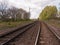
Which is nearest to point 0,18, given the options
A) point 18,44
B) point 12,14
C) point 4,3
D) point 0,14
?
point 0,14

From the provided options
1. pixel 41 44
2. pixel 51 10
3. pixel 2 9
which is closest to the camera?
pixel 41 44

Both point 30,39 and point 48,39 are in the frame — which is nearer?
point 48,39

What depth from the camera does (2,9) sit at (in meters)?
77.1

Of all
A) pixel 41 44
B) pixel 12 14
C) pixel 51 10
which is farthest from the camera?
pixel 51 10

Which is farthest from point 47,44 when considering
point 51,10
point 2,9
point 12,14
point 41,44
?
point 51,10

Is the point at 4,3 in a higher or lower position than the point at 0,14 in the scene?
higher

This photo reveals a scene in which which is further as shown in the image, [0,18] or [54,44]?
[0,18]

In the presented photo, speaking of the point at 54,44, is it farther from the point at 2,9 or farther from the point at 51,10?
the point at 51,10

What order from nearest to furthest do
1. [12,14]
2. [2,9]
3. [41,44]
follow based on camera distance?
1. [41,44]
2. [2,9]
3. [12,14]

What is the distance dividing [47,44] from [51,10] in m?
133

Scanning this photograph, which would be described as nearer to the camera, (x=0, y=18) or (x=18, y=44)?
(x=18, y=44)

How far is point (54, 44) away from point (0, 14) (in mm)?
61657

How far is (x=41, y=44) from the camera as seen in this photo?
11.5 m

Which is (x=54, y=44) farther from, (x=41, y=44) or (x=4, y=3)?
(x=4, y=3)
